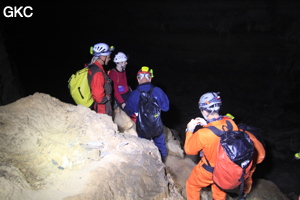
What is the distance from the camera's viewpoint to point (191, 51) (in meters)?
14.4

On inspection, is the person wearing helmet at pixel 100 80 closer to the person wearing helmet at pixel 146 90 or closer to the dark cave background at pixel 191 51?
the person wearing helmet at pixel 146 90

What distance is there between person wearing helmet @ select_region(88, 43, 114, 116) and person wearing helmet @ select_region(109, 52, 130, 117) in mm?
498

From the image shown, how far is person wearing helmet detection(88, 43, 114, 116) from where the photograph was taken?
3752 mm

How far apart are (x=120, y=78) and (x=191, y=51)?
1065 cm

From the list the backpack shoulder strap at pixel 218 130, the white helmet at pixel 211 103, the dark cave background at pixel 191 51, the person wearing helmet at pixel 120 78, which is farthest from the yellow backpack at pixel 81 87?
the dark cave background at pixel 191 51

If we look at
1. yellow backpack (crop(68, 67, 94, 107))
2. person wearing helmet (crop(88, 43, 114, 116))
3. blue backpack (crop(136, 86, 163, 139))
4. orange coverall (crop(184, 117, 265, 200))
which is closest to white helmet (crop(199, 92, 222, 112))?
orange coverall (crop(184, 117, 265, 200))

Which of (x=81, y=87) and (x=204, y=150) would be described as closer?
(x=204, y=150)

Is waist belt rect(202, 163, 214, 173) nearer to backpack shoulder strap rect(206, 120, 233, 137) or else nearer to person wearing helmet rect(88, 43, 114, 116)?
backpack shoulder strap rect(206, 120, 233, 137)

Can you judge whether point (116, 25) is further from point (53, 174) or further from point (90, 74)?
point (53, 174)

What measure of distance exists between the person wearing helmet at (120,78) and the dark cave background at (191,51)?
4335 mm

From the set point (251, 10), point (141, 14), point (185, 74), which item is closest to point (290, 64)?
point (251, 10)

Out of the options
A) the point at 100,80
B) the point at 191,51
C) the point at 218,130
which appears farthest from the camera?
the point at 191,51

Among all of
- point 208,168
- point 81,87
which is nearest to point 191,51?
point 81,87

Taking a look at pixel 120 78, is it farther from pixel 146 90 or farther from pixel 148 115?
pixel 148 115
